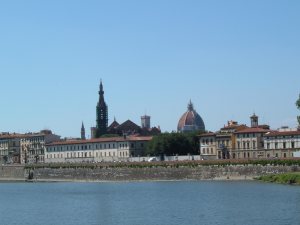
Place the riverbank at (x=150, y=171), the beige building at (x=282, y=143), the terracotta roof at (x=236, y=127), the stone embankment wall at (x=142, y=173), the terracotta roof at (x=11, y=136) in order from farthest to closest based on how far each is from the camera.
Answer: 1. the terracotta roof at (x=11, y=136)
2. the terracotta roof at (x=236, y=127)
3. the beige building at (x=282, y=143)
4. the stone embankment wall at (x=142, y=173)
5. the riverbank at (x=150, y=171)

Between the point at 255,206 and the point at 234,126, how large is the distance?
84226mm

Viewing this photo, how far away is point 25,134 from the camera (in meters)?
186

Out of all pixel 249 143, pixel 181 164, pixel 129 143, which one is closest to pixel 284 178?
pixel 181 164

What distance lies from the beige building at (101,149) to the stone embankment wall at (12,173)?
47.4ft

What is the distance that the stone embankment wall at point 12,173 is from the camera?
14555 centimetres

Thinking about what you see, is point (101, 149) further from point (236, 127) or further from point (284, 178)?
point (284, 178)

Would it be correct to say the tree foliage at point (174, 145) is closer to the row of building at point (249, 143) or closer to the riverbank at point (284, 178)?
the row of building at point (249, 143)

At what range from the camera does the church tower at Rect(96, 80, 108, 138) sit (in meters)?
183

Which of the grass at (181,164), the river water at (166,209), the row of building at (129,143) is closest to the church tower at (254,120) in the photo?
the row of building at (129,143)

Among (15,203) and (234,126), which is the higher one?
(234,126)

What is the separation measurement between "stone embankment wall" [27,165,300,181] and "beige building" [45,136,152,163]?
17.2 meters

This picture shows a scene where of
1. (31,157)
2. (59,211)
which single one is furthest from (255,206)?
(31,157)

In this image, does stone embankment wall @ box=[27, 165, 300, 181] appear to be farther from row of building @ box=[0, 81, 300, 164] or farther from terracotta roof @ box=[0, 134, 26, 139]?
terracotta roof @ box=[0, 134, 26, 139]

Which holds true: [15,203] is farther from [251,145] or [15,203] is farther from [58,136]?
[58,136]
